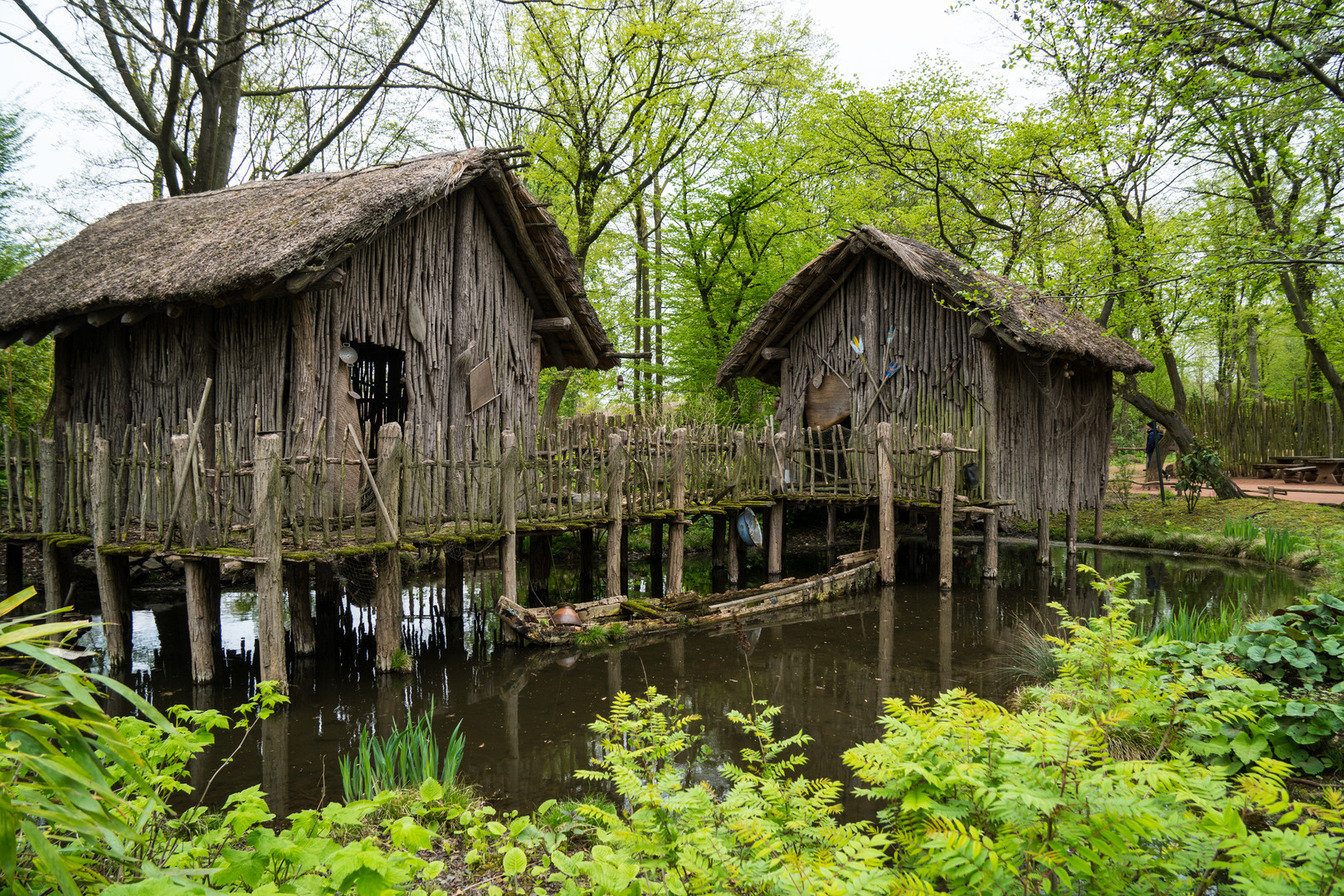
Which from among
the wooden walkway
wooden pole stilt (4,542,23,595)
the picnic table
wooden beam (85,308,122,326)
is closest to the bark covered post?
the wooden walkway

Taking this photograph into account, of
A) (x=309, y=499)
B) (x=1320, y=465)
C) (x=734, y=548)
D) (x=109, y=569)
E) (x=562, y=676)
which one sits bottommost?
(x=562, y=676)

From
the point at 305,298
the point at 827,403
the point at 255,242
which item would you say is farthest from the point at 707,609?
the point at 827,403

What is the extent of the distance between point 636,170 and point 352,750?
52.0 feet

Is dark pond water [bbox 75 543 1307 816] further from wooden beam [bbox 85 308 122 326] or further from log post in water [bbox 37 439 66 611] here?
wooden beam [bbox 85 308 122 326]

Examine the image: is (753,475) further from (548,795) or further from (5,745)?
(5,745)

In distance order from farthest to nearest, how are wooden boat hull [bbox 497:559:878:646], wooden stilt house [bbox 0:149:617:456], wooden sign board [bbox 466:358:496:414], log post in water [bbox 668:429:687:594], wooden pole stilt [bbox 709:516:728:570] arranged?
wooden pole stilt [bbox 709:516:728:570]
log post in water [bbox 668:429:687:594]
wooden sign board [bbox 466:358:496:414]
wooden boat hull [bbox 497:559:878:646]
wooden stilt house [bbox 0:149:617:456]

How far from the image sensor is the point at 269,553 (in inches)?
264

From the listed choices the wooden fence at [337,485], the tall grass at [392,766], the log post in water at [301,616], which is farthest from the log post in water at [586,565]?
the tall grass at [392,766]

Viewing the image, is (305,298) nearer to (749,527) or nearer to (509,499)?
(509,499)

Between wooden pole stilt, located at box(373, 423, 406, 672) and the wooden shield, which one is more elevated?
the wooden shield

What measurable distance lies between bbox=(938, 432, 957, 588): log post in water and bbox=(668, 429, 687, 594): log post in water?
13.2 feet

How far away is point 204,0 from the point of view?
1191 centimetres

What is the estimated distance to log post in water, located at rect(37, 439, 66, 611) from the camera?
8117 mm

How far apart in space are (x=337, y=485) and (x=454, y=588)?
8.29 ft
